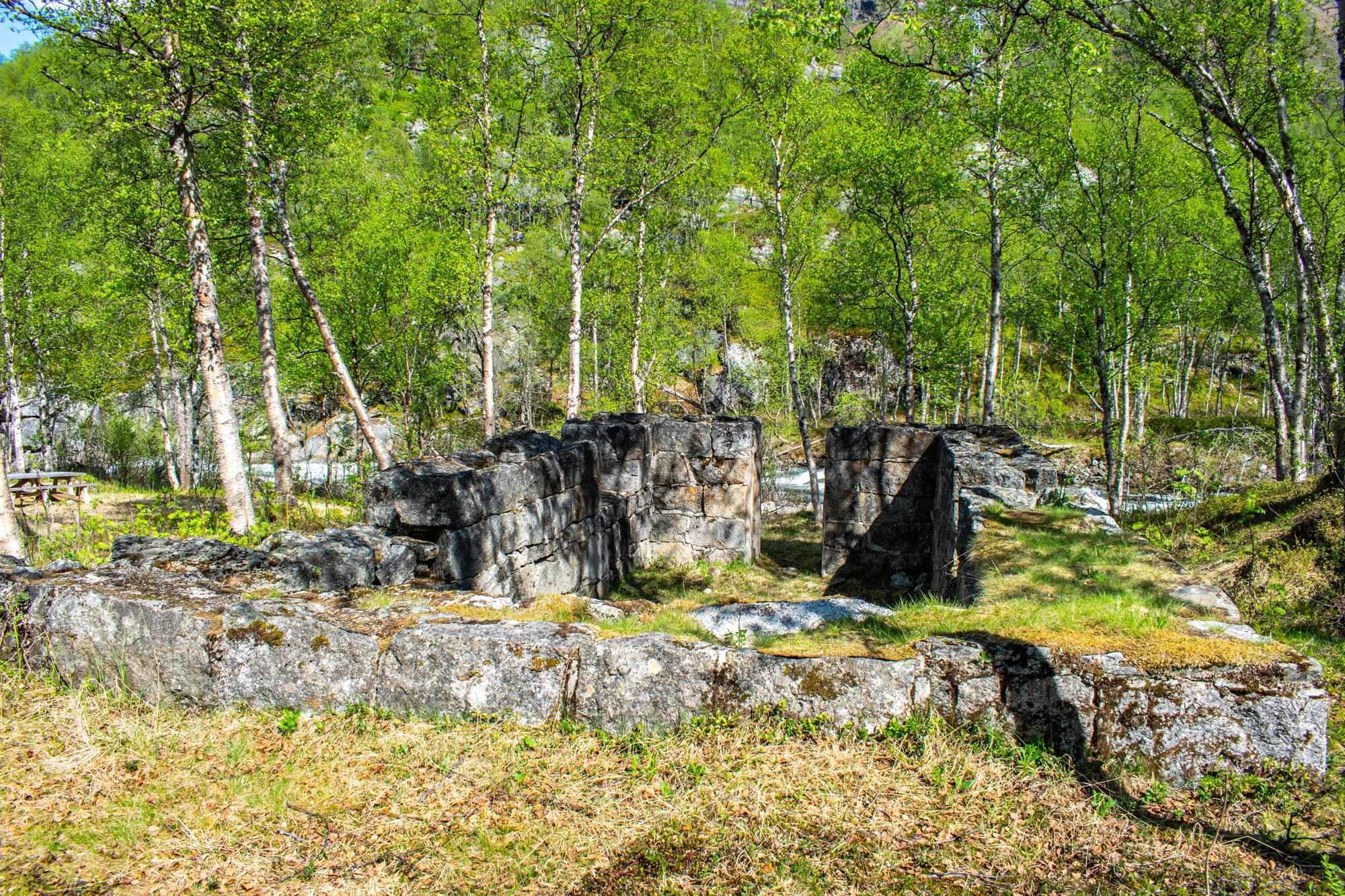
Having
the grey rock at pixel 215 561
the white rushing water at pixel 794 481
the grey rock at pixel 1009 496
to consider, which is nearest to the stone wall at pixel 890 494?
the grey rock at pixel 1009 496

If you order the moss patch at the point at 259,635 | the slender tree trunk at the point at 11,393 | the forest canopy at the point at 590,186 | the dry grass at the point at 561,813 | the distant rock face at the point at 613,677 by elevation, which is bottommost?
the dry grass at the point at 561,813

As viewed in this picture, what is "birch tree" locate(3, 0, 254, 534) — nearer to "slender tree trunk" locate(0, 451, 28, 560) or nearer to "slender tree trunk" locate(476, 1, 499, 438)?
"slender tree trunk" locate(0, 451, 28, 560)

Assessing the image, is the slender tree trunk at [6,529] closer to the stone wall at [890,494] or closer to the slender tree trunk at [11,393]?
the stone wall at [890,494]

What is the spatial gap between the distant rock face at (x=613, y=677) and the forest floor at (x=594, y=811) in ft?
0.35

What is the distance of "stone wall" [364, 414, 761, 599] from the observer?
21.1ft

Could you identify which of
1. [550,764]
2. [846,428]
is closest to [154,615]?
[550,764]

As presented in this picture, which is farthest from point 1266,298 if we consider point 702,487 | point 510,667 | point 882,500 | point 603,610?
point 510,667

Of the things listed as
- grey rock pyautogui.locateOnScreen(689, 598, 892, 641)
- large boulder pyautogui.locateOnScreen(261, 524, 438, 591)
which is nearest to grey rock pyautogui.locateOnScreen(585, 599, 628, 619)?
grey rock pyautogui.locateOnScreen(689, 598, 892, 641)

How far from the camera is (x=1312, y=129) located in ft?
75.0

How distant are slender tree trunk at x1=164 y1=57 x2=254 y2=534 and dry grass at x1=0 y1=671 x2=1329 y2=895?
6168 millimetres

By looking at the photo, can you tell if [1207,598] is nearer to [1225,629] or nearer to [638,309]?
[1225,629]

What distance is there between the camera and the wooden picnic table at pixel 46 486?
536 inches

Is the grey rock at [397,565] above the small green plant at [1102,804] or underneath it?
above

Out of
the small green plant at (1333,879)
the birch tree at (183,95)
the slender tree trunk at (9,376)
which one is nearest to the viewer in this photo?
the small green plant at (1333,879)
